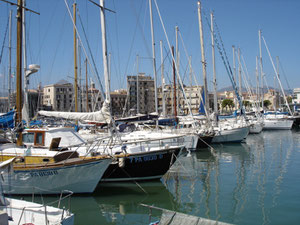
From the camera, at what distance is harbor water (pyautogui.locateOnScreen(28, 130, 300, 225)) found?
1109 centimetres

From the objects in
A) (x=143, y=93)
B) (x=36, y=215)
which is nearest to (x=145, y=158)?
(x=36, y=215)

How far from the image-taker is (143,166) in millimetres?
15055

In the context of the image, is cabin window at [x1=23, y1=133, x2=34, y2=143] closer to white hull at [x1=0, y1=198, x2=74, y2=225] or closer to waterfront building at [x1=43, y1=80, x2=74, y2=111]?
white hull at [x1=0, y1=198, x2=74, y2=225]

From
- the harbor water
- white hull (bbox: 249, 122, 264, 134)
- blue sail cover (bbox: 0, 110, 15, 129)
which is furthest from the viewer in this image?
white hull (bbox: 249, 122, 264, 134)

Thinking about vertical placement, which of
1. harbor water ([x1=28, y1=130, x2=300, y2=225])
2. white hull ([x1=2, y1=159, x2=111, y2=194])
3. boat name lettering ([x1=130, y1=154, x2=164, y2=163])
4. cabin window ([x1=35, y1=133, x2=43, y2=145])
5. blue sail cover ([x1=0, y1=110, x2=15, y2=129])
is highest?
blue sail cover ([x1=0, y1=110, x2=15, y2=129])

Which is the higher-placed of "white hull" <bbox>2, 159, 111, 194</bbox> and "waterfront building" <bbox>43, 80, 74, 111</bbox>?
"waterfront building" <bbox>43, 80, 74, 111</bbox>

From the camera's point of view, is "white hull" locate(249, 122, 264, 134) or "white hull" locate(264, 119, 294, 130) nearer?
"white hull" locate(249, 122, 264, 134)

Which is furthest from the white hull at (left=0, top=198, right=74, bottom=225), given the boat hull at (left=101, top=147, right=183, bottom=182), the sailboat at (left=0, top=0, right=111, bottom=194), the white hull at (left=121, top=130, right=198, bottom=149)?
the white hull at (left=121, top=130, right=198, bottom=149)

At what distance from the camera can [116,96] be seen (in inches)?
4678

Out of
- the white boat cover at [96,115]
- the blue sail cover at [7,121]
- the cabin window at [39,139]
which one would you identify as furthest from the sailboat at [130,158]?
the blue sail cover at [7,121]

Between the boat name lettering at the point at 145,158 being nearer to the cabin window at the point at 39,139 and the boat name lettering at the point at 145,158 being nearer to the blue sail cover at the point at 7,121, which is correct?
the cabin window at the point at 39,139

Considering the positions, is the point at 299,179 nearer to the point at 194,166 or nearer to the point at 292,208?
the point at 292,208

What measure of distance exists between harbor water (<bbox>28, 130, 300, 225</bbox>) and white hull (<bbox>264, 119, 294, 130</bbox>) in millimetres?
31877

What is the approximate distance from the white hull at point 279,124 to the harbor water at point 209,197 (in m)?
31.9
